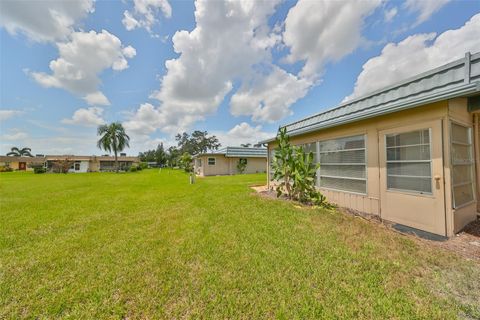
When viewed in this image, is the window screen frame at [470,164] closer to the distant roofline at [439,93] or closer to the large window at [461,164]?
the large window at [461,164]

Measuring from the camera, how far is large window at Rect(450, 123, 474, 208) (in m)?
3.96

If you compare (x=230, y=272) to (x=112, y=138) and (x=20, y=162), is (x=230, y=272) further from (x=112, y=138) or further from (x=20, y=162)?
(x=20, y=162)

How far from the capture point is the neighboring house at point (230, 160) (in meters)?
22.2

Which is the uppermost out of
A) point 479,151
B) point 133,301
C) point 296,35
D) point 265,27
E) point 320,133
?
point 265,27

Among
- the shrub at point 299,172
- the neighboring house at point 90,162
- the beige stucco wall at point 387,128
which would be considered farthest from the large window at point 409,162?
the neighboring house at point 90,162

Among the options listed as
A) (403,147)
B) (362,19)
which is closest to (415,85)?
(403,147)

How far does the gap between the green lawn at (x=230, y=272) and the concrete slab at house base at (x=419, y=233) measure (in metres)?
0.39

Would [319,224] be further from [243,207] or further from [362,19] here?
[362,19]

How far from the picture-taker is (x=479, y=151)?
464 centimetres

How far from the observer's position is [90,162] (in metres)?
41.6

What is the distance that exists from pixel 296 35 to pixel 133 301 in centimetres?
1031

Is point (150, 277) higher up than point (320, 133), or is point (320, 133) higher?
point (320, 133)

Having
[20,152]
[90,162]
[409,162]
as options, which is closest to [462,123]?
[409,162]

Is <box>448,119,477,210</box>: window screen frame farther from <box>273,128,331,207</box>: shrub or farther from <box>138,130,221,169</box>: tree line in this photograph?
<box>138,130,221,169</box>: tree line
